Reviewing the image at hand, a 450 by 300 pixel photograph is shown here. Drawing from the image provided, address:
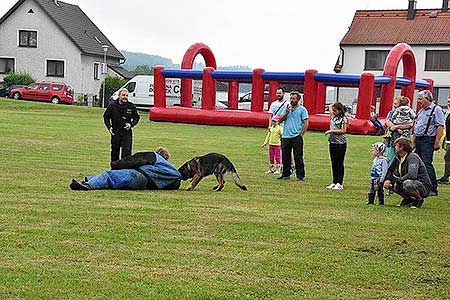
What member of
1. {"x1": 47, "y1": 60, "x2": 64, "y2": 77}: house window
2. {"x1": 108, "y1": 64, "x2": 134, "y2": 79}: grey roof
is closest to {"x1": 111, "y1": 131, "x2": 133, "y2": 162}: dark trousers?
{"x1": 47, "y1": 60, "x2": 64, "y2": 77}: house window

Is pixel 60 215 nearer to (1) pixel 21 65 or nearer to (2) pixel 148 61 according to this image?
(1) pixel 21 65

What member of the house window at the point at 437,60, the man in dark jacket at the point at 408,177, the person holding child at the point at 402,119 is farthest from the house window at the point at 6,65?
the man in dark jacket at the point at 408,177

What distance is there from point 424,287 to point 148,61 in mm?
159127

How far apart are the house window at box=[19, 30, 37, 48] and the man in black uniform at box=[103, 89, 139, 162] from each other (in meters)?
46.2

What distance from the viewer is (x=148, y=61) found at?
163m

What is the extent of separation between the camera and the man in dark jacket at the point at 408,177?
1084cm

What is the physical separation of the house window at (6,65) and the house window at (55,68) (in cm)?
290

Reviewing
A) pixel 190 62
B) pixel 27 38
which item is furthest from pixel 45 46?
pixel 190 62

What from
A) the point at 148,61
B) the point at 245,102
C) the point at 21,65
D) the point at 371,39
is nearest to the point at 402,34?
the point at 371,39

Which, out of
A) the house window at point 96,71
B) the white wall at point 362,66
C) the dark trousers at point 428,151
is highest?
the white wall at point 362,66

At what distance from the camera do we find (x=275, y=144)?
15344mm

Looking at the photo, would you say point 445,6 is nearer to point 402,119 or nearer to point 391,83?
point 391,83

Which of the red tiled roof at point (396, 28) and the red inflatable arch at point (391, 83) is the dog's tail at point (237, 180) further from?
the red tiled roof at point (396, 28)

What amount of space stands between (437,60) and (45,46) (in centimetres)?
2938
